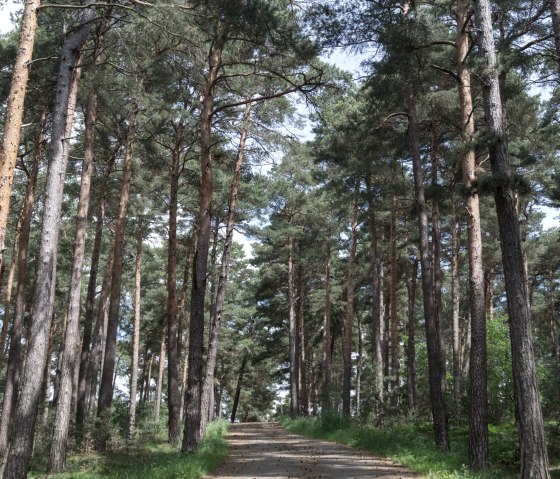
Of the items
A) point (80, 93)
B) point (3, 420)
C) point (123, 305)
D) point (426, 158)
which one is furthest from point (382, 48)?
point (123, 305)

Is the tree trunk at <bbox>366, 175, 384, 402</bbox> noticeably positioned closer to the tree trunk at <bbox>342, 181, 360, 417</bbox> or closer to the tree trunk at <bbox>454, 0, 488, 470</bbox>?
the tree trunk at <bbox>342, 181, 360, 417</bbox>

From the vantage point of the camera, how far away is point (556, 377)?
13047mm

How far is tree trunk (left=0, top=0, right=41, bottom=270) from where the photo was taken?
7125 millimetres

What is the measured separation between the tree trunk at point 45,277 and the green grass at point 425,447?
664 centimetres

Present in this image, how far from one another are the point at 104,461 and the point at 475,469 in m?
8.71

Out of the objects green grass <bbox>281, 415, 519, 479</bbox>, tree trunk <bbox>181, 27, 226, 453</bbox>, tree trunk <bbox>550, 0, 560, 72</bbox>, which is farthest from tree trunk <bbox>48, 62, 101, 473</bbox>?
tree trunk <bbox>550, 0, 560, 72</bbox>

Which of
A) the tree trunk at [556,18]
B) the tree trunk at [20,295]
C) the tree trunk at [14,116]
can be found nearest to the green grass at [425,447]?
the tree trunk at [14,116]

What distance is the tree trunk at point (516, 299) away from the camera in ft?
23.0

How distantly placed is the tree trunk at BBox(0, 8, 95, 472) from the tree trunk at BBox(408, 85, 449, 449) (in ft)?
27.1

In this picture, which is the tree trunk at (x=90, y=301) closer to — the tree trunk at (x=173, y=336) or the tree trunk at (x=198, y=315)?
the tree trunk at (x=173, y=336)

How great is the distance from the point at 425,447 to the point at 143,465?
6.23m

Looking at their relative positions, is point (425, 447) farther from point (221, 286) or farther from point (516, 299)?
point (221, 286)

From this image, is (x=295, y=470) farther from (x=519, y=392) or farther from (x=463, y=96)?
(x=463, y=96)

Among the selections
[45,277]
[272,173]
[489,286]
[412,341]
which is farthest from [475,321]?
[489,286]
